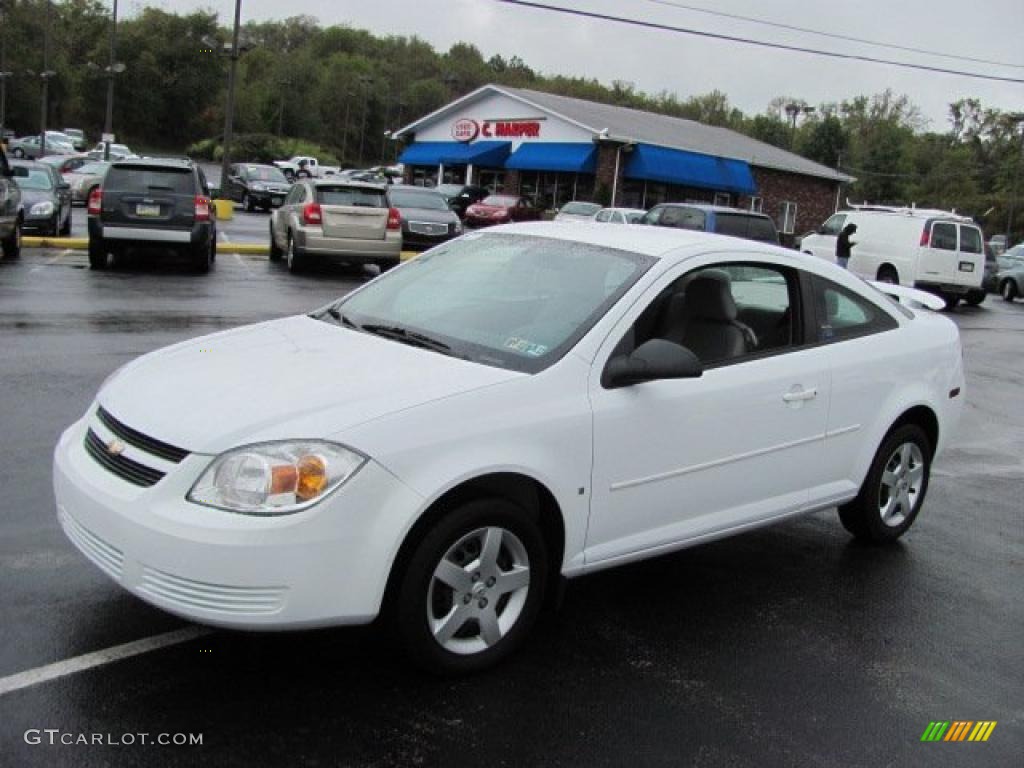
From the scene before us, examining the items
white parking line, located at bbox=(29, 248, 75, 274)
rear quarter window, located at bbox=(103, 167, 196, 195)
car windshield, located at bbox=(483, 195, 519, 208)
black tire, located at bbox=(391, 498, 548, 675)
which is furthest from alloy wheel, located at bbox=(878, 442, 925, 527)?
car windshield, located at bbox=(483, 195, 519, 208)

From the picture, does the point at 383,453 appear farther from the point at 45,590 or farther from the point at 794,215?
the point at 794,215

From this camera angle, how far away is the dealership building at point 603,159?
42.2m

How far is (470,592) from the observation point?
12.2 feet

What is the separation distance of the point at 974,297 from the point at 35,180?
2058 centimetres

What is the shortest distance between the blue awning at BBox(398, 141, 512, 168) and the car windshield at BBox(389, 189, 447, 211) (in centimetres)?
2206

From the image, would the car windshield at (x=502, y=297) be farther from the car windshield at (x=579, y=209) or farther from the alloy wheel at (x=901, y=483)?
the car windshield at (x=579, y=209)

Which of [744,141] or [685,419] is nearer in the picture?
[685,419]

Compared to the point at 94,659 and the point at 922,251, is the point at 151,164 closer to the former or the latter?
the point at 94,659

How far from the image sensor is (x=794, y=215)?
4906cm

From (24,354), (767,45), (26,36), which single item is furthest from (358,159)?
(24,354)

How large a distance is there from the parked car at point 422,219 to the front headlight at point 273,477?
20.5 meters

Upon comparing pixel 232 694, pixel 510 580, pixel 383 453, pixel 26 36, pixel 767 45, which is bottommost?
pixel 232 694

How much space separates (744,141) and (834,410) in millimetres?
49576

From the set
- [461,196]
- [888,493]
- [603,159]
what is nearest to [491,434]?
[888,493]
